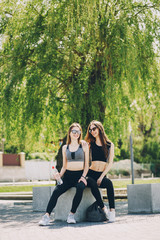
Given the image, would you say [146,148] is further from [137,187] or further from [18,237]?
[18,237]

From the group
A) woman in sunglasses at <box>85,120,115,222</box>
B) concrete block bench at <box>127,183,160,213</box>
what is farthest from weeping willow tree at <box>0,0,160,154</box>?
woman in sunglasses at <box>85,120,115,222</box>

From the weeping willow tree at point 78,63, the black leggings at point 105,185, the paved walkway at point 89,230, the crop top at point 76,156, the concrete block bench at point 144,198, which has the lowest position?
the paved walkway at point 89,230

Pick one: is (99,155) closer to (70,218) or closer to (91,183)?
(91,183)

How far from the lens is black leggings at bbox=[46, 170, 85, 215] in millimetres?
7457

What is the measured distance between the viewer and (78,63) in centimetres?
1220

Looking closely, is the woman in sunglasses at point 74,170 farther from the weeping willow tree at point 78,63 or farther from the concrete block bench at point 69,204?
the weeping willow tree at point 78,63

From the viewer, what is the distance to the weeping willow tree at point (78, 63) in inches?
452

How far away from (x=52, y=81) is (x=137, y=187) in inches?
161

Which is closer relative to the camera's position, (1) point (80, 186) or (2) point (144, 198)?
(1) point (80, 186)

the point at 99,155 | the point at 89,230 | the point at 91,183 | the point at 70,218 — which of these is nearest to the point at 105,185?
the point at 91,183

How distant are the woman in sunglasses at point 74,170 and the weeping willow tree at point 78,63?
348 cm

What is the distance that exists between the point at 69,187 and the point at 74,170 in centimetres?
32

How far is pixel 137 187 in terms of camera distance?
9.19m

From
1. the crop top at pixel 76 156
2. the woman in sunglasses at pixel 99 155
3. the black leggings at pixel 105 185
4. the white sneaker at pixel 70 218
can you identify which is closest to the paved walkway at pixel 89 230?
the white sneaker at pixel 70 218
